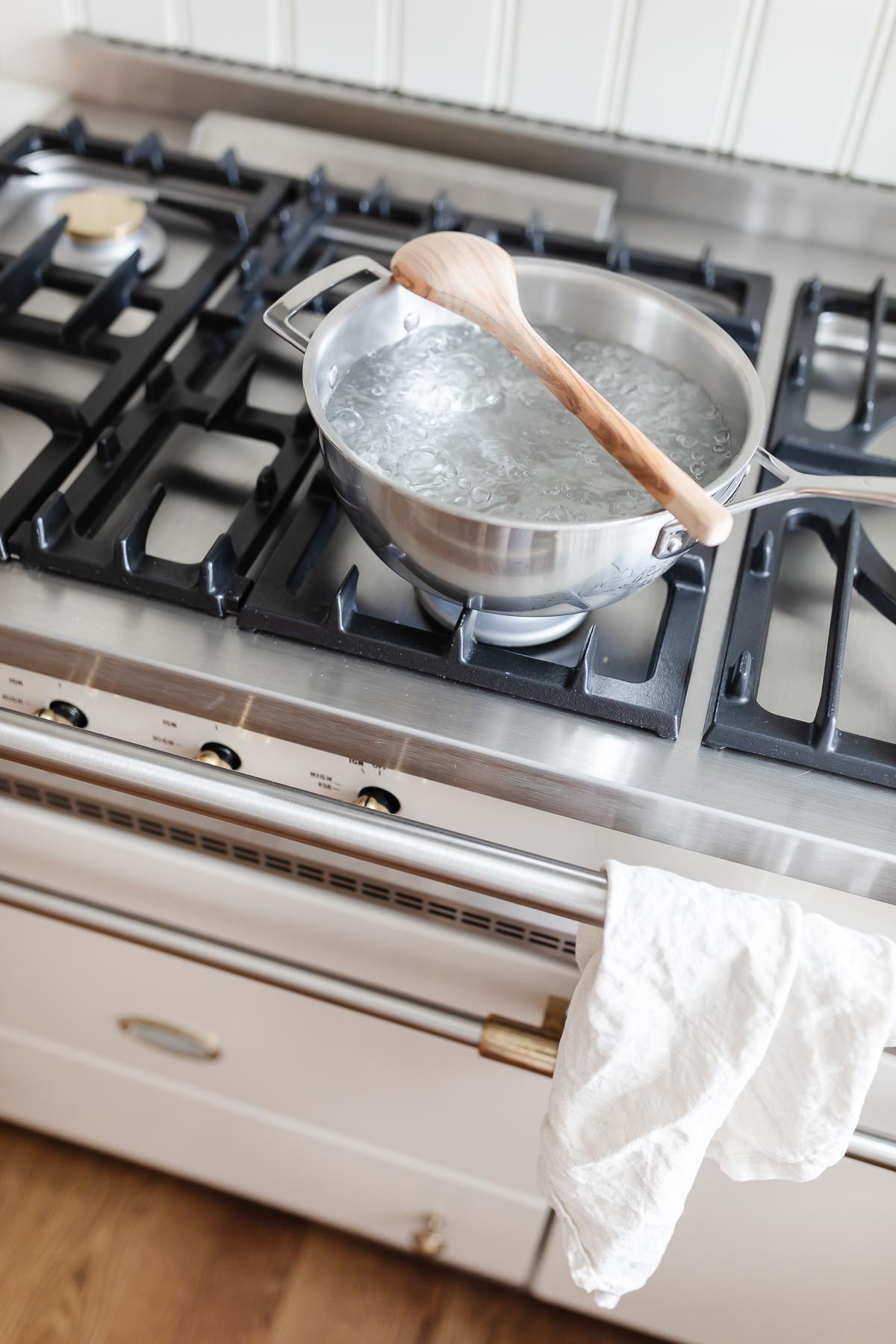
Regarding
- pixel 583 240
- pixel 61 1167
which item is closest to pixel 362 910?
pixel 583 240

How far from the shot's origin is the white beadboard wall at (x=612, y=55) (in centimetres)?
90

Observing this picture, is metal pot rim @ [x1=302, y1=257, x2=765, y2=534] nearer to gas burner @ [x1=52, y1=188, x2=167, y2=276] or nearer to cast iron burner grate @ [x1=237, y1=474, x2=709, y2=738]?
cast iron burner grate @ [x1=237, y1=474, x2=709, y2=738]

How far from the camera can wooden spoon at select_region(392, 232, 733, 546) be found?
511 millimetres

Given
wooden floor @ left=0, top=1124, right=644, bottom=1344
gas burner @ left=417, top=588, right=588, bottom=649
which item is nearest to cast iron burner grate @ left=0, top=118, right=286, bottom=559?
gas burner @ left=417, top=588, right=588, bottom=649

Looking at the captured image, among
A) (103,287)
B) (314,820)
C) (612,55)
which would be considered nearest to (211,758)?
(314,820)

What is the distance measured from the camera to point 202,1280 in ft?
3.61

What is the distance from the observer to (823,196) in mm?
954

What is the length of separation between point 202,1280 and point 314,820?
2.49ft

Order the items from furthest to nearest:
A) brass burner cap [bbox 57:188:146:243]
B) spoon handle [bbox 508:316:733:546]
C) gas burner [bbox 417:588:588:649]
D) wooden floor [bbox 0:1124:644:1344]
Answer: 1. wooden floor [bbox 0:1124:644:1344]
2. brass burner cap [bbox 57:188:146:243]
3. gas burner [bbox 417:588:588:649]
4. spoon handle [bbox 508:316:733:546]

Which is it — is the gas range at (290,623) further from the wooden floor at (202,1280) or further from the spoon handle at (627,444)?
the wooden floor at (202,1280)

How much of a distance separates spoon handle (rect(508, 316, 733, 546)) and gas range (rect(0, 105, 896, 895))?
0.35ft

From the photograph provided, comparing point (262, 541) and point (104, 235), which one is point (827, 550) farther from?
point (104, 235)

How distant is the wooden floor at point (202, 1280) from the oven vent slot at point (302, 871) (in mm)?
614

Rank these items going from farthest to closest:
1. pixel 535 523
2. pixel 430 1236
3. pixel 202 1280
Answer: pixel 202 1280
pixel 430 1236
pixel 535 523
